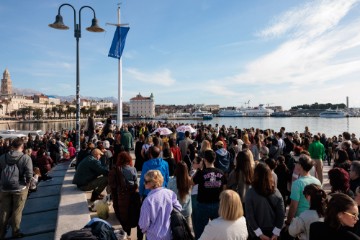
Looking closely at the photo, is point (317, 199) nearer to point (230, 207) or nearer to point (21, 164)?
point (230, 207)

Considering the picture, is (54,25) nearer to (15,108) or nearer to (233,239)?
(233,239)

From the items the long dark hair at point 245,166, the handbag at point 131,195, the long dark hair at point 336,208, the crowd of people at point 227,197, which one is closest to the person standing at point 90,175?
the crowd of people at point 227,197

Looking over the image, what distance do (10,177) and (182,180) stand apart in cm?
303

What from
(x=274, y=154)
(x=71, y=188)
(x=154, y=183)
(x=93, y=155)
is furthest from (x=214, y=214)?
(x=274, y=154)

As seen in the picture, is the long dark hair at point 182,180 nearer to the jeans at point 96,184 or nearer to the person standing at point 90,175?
the person standing at point 90,175

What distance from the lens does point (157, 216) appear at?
3.23m

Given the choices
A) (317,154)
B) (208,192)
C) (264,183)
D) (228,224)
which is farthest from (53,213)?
(317,154)

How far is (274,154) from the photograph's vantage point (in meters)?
8.35

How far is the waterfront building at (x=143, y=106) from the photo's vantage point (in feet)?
547

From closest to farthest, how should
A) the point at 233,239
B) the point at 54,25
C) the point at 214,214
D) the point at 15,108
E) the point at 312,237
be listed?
the point at 312,237, the point at 233,239, the point at 214,214, the point at 54,25, the point at 15,108

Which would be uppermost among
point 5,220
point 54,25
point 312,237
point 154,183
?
point 54,25

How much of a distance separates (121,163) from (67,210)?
1437 millimetres

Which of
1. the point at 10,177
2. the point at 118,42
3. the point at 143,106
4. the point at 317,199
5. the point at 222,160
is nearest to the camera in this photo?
the point at 317,199

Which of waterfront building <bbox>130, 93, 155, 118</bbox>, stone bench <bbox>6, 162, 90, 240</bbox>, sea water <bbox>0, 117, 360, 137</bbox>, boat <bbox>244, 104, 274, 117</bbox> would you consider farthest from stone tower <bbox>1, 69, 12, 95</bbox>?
stone bench <bbox>6, 162, 90, 240</bbox>
